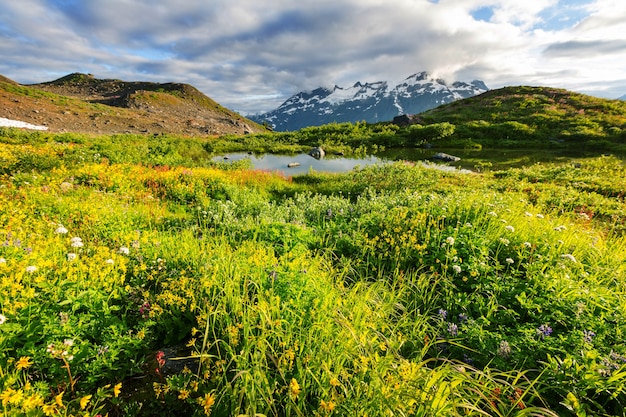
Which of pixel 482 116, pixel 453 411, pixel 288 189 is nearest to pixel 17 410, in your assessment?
pixel 453 411

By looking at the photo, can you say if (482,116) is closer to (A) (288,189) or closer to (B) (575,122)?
(B) (575,122)

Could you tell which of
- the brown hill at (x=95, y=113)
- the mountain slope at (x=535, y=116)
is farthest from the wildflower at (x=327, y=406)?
the brown hill at (x=95, y=113)

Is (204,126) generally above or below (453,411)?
above

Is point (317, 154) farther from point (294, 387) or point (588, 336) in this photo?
point (294, 387)

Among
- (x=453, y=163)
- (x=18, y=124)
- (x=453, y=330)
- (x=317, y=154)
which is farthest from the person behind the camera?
(x=18, y=124)

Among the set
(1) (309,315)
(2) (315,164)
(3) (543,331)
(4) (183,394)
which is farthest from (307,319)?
(2) (315,164)

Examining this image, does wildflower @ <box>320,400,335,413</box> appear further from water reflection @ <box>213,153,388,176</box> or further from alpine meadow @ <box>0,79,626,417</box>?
water reflection @ <box>213,153,388,176</box>

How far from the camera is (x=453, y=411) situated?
7.82 ft

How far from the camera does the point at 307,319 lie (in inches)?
126

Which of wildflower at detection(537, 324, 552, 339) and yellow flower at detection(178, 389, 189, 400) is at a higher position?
yellow flower at detection(178, 389, 189, 400)

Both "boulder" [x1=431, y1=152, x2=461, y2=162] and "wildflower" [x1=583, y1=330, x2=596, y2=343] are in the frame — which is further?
"boulder" [x1=431, y1=152, x2=461, y2=162]

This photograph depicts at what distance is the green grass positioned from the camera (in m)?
2.48

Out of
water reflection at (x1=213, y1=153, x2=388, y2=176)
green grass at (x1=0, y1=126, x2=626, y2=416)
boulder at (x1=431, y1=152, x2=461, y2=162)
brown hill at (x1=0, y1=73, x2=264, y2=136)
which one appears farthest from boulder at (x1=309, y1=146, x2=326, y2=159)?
brown hill at (x1=0, y1=73, x2=264, y2=136)

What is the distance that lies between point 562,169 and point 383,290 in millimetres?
19451
